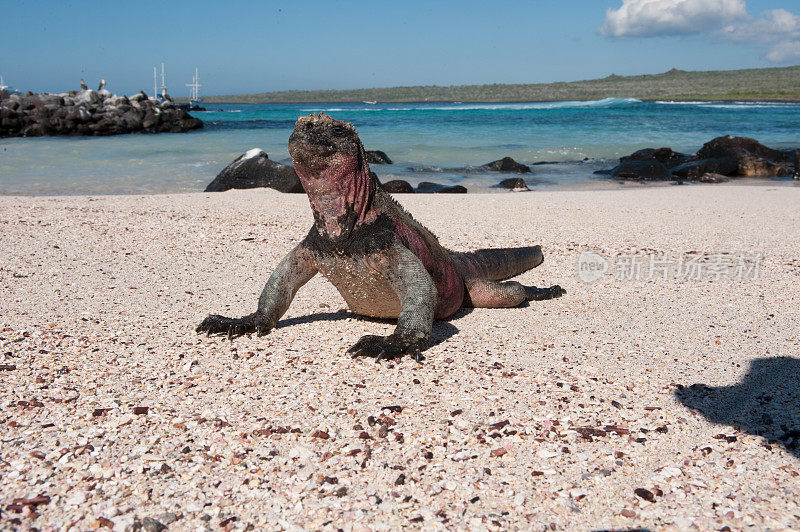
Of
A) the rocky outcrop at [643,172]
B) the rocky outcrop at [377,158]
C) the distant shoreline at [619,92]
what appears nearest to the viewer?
the rocky outcrop at [643,172]

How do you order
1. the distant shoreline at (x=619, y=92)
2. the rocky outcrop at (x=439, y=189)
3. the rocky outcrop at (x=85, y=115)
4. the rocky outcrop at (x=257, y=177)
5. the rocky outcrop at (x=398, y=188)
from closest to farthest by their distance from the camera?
the rocky outcrop at (x=398, y=188), the rocky outcrop at (x=257, y=177), the rocky outcrop at (x=439, y=189), the rocky outcrop at (x=85, y=115), the distant shoreline at (x=619, y=92)

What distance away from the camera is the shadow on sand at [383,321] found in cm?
469

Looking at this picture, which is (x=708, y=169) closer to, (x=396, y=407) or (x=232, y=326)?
(x=232, y=326)

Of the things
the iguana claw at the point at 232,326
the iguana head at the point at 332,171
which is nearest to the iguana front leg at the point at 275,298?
the iguana claw at the point at 232,326

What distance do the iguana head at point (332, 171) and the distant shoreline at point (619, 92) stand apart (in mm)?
82672

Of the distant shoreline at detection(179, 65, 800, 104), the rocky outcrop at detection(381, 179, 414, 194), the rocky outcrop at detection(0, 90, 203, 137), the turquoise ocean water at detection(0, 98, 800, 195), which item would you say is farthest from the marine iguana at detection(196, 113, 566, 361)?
the distant shoreline at detection(179, 65, 800, 104)

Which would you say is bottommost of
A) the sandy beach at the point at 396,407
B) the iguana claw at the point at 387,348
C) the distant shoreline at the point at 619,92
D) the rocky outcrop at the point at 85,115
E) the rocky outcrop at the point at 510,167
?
the sandy beach at the point at 396,407

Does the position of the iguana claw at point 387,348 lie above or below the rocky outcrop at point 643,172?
below

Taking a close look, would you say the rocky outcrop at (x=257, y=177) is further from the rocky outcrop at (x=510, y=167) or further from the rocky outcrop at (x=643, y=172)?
the rocky outcrop at (x=643, y=172)

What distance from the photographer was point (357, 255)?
4.37 metres

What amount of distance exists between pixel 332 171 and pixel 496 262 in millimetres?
2799

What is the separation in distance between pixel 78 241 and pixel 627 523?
7.41 metres

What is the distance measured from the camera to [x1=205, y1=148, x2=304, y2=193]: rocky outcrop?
14.5 meters

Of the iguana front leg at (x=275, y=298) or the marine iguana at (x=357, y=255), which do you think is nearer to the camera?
the marine iguana at (x=357, y=255)
